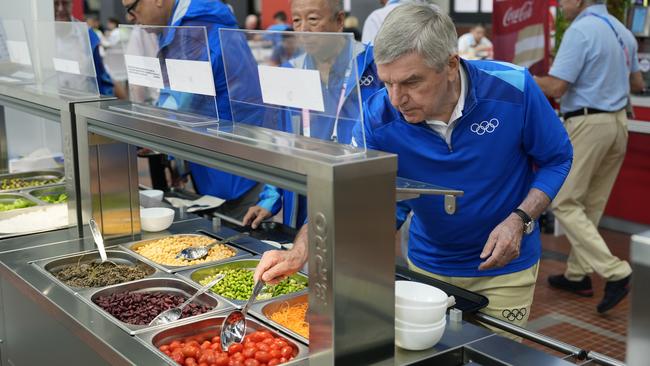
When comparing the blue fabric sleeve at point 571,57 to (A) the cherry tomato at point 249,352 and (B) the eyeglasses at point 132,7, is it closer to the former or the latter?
(B) the eyeglasses at point 132,7

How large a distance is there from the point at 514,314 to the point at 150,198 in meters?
1.62

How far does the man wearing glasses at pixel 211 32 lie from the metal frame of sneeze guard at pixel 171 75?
0.82 m

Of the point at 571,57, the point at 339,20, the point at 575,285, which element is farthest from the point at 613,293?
the point at 339,20

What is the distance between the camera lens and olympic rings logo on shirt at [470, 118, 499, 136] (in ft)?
7.16

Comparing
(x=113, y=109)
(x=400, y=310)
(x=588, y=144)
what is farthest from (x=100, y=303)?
(x=588, y=144)

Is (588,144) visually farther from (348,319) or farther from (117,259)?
(348,319)

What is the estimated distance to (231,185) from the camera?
345cm

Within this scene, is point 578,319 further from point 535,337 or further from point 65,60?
point 65,60

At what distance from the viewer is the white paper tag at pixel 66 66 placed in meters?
2.80

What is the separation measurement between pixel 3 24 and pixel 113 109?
145 centimetres

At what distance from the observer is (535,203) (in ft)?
7.27

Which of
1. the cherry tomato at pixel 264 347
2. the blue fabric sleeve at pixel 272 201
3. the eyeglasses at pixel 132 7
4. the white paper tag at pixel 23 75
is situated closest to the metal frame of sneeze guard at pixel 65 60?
the white paper tag at pixel 23 75

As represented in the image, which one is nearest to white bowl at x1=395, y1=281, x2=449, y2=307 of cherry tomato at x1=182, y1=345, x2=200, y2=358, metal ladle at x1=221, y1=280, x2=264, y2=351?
metal ladle at x1=221, y1=280, x2=264, y2=351

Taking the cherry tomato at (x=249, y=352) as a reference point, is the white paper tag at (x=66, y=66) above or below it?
above
